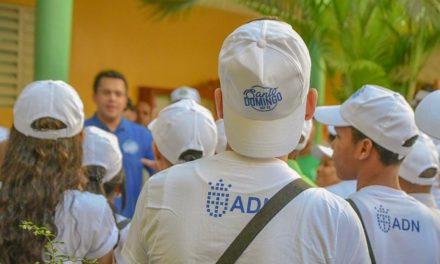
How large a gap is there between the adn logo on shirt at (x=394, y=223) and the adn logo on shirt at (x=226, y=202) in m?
1.14

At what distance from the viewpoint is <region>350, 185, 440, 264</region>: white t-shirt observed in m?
3.21

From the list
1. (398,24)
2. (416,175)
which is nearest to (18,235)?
(416,175)

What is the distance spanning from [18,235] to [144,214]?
103 cm

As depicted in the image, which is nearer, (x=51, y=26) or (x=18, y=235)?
(x=18, y=235)

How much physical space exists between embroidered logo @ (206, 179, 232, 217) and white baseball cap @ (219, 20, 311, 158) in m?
0.12

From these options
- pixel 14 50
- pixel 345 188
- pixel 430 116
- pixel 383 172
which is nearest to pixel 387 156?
pixel 383 172

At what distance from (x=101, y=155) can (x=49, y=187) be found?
2.85ft

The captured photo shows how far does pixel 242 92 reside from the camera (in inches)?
89.9

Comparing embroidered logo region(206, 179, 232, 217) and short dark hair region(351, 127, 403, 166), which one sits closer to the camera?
embroidered logo region(206, 179, 232, 217)

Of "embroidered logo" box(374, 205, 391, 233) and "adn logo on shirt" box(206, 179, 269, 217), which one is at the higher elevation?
"adn logo on shirt" box(206, 179, 269, 217)

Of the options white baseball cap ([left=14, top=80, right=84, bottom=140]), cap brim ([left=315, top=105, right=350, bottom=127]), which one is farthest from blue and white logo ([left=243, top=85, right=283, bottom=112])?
cap brim ([left=315, top=105, right=350, bottom=127])

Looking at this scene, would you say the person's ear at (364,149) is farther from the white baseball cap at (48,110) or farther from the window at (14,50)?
the window at (14,50)

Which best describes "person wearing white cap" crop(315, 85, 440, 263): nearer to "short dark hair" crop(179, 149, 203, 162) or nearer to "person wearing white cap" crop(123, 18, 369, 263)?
"short dark hair" crop(179, 149, 203, 162)

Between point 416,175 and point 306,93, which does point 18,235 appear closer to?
point 306,93
